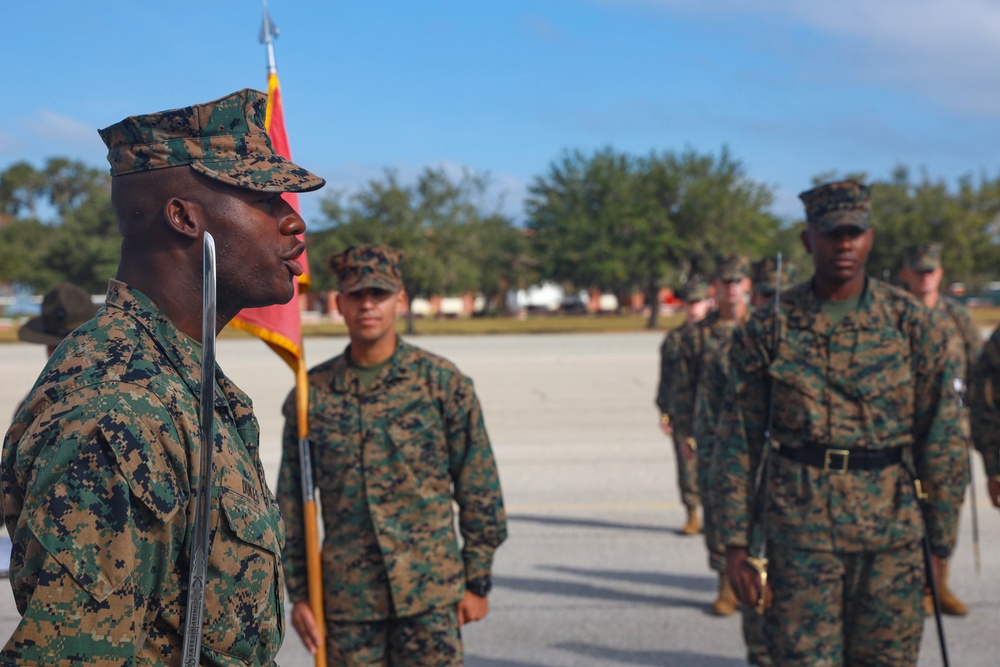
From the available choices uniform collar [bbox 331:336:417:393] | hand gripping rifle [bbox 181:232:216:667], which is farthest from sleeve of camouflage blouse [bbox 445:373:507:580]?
hand gripping rifle [bbox 181:232:216:667]

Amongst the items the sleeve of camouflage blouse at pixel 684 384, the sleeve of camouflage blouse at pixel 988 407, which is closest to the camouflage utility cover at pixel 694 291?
the sleeve of camouflage blouse at pixel 684 384

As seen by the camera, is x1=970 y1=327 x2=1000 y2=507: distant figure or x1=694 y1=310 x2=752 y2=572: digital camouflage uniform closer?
x1=970 y1=327 x2=1000 y2=507: distant figure

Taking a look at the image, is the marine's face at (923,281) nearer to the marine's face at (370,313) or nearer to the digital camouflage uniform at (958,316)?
the digital camouflage uniform at (958,316)

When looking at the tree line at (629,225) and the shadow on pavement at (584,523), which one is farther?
the tree line at (629,225)

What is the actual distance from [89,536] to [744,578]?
3.02m

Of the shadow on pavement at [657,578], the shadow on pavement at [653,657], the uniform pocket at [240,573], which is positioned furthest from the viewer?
the shadow on pavement at [657,578]

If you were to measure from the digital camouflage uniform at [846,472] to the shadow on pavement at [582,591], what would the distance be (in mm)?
2216

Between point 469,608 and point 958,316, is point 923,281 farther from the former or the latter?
point 469,608

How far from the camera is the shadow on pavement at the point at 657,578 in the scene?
6.58 meters

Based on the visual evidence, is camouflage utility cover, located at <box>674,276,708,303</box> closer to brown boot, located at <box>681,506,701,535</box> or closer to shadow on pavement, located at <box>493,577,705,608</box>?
brown boot, located at <box>681,506,701,535</box>

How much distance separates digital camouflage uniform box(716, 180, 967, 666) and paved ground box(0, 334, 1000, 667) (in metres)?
1.50

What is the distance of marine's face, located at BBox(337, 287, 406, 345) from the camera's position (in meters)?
4.09

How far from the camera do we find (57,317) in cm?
494

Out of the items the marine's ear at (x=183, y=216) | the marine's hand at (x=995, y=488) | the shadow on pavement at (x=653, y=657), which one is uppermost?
the marine's ear at (x=183, y=216)
